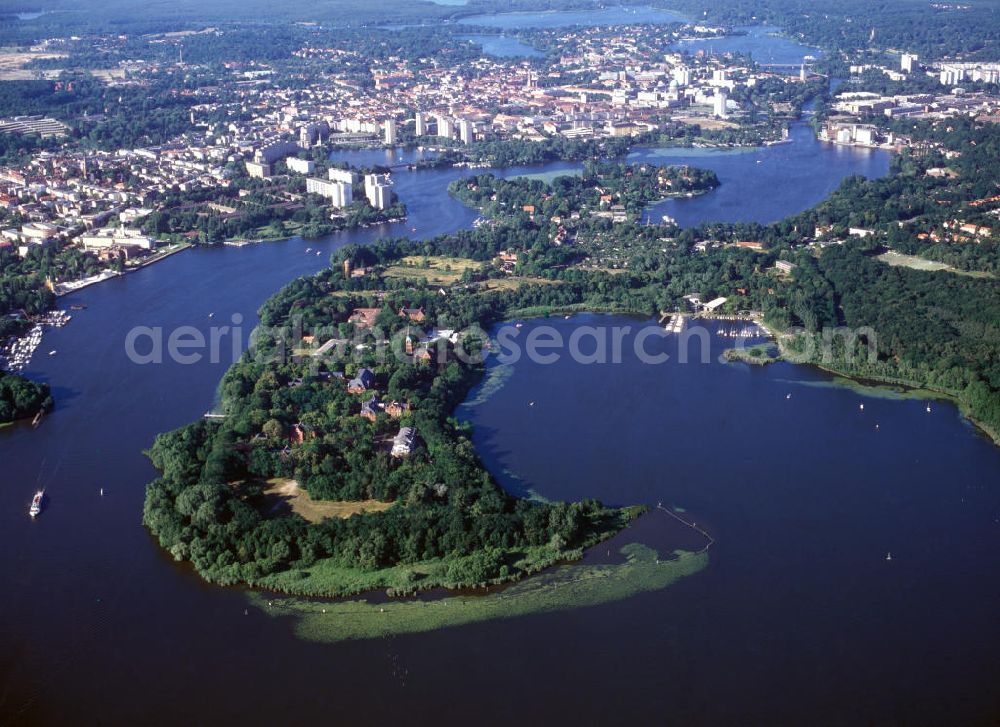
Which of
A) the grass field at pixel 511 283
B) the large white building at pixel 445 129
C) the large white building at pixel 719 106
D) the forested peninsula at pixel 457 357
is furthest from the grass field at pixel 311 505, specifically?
the large white building at pixel 719 106

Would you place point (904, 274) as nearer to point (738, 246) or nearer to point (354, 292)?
point (738, 246)

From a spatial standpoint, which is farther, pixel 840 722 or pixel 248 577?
pixel 248 577

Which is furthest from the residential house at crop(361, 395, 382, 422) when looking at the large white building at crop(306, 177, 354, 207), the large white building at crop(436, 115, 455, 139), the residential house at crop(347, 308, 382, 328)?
the large white building at crop(436, 115, 455, 139)

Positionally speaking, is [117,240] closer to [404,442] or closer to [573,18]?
[404,442]

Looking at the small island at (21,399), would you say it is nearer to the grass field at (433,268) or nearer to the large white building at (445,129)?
the grass field at (433,268)

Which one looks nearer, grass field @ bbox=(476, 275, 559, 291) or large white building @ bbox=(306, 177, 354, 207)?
grass field @ bbox=(476, 275, 559, 291)

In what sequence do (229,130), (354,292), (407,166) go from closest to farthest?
(354,292), (407,166), (229,130)

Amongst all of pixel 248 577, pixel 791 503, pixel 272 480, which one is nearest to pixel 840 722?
pixel 791 503

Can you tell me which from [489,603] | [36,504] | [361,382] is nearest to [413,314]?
[361,382]

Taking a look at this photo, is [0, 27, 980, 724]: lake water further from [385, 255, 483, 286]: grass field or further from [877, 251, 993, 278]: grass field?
[877, 251, 993, 278]: grass field
